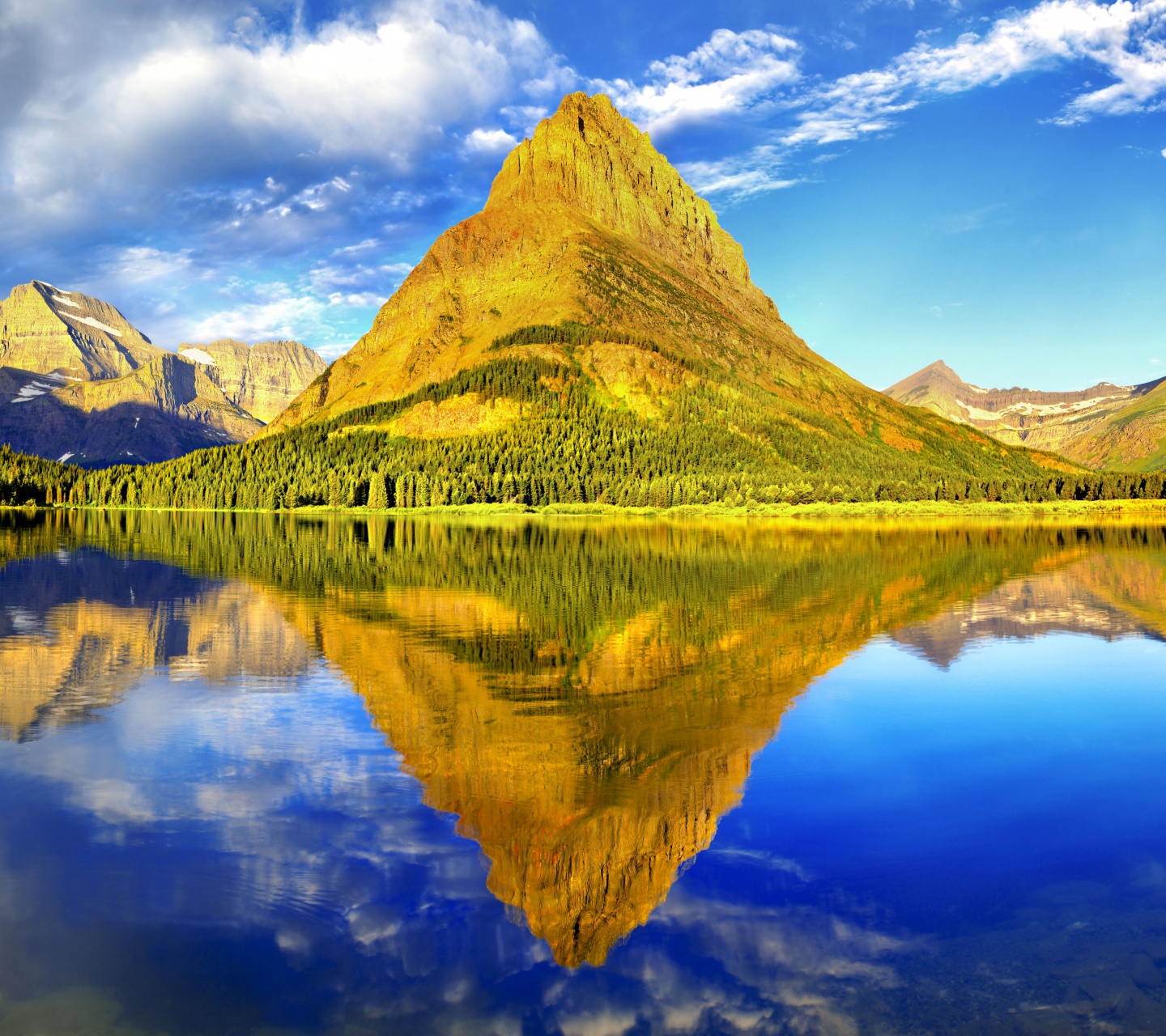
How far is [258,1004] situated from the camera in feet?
34.5

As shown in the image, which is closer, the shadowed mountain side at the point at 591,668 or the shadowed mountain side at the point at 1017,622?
the shadowed mountain side at the point at 591,668

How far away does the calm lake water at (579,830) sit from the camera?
35.3 feet

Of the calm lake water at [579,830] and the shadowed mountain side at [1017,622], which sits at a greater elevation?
the shadowed mountain side at [1017,622]

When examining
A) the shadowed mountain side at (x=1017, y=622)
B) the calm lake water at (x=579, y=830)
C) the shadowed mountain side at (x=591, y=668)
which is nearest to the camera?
the calm lake water at (x=579, y=830)

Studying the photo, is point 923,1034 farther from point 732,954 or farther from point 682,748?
point 682,748

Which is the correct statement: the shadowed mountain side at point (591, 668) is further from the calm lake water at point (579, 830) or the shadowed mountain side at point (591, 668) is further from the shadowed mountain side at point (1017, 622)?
the shadowed mountain side at point (1017, 622)

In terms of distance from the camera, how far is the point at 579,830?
1536 centimetres

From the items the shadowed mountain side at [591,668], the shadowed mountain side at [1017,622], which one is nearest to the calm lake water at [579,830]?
the shadowed mountain side at [591,668]

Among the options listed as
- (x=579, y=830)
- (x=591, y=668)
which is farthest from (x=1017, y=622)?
(x=579, y=830)

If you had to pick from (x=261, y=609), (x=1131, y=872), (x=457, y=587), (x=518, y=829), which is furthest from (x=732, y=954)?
(x=457, y=587)

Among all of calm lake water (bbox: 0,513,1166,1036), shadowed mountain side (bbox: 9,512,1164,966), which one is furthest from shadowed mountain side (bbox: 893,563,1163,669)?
shadowed mountain side (bbox: 9,512,1164,966)

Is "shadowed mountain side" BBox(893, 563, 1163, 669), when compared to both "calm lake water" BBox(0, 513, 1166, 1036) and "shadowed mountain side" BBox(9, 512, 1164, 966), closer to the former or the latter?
"calm lake water" BBox(0, 513, 1166, 1036)

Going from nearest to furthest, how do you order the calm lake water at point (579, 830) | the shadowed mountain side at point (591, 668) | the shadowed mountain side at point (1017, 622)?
the calm lake water at point (579, 830) → the shadowed mountain side at point (591, 668) → the shadowed mountain side at point (1017, 622)

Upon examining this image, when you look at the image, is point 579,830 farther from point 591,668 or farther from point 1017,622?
point 1017,622
